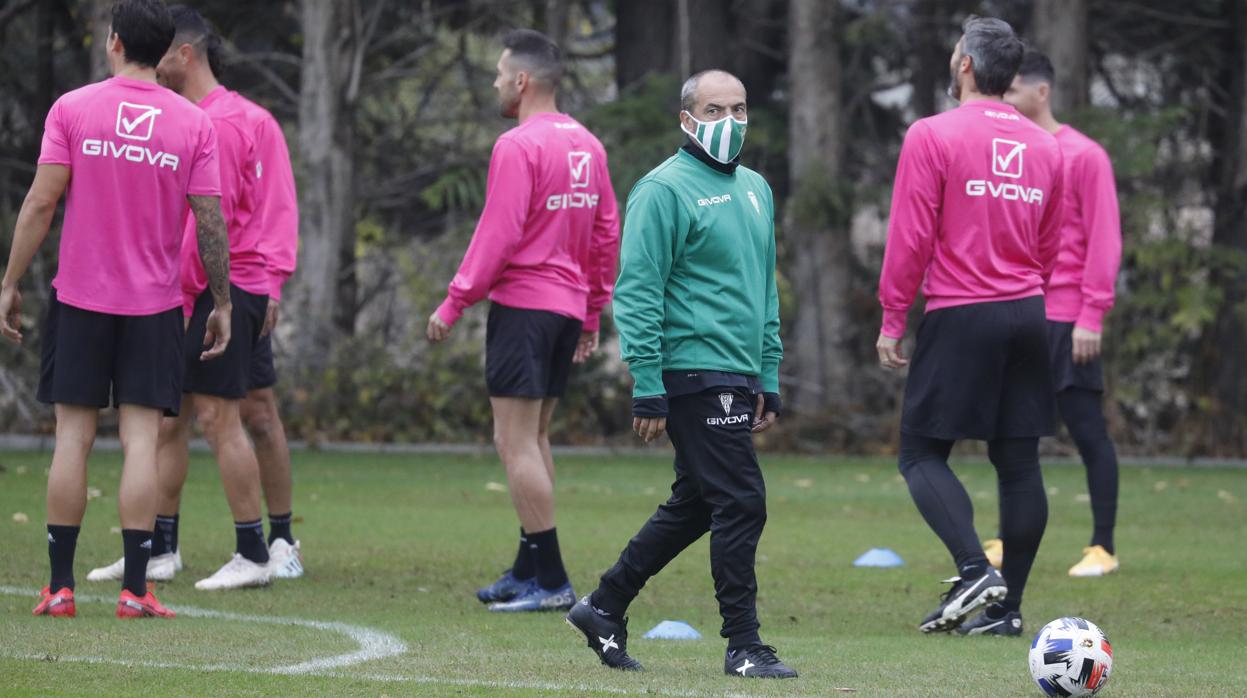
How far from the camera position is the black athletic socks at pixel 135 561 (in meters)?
6.41

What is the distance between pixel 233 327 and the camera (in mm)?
7508

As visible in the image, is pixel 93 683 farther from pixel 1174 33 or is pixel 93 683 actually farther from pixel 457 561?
pixel 1174 33

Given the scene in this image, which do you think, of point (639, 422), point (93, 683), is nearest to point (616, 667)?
point (639, 422)

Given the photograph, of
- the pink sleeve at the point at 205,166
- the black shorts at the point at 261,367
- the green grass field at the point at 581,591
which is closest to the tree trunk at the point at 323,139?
the green grass field at the point at 581,591

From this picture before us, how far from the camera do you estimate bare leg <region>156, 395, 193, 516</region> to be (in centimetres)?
773

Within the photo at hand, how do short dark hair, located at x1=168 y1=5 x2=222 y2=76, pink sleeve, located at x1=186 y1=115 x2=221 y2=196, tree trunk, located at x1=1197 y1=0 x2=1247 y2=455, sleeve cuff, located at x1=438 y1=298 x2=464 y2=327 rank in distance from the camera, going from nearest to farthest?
pink sleeve, located at x1=186 y1=115 x2=221 y2=196
sleeve cuff, located at x1=438 y1=298 x2=464 y2=327
short dark hair, located at x1=168 y1=5 x2=222 y2=76
tree trunk, located at x1=1197 y1=0 x2=1247 y2=455

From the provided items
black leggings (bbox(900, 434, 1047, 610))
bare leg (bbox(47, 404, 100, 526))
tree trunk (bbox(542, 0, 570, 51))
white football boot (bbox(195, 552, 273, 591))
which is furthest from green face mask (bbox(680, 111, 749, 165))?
tree trunk (bbox(542, 0, 570, 51))

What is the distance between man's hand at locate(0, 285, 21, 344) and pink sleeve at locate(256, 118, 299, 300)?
1359 millimetres

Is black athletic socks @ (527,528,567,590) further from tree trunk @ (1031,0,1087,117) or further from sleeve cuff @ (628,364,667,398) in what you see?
tree trunk @ (1031,0,1087,117)

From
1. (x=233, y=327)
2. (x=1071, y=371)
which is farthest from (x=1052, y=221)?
(x=233, y=327)

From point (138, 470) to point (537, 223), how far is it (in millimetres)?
1856

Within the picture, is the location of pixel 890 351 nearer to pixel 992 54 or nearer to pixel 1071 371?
pixel 992 54

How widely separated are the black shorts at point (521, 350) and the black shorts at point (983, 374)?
4.72 feet

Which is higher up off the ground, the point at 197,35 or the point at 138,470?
the point at 197,35
